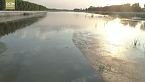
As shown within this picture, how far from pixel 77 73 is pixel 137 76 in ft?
10.4

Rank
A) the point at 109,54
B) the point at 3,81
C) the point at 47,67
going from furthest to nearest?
the point at 109,54 < the point at 47,67 < the point at 3,81

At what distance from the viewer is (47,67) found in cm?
1247

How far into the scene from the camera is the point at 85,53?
1700 centimetres

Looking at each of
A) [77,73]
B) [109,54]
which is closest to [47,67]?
[77,73]

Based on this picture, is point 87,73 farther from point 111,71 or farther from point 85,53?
point 85,53

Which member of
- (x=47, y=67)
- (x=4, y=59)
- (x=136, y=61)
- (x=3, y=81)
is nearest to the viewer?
(x=3, y=81)

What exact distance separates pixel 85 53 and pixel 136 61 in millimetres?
3907

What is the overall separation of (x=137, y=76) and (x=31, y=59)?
21.8ft

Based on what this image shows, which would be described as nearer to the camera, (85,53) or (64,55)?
(64,55)

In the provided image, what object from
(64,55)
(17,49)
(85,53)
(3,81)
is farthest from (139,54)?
(3,81)

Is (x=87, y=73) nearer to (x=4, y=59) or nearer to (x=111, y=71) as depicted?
(x=111, y=71)

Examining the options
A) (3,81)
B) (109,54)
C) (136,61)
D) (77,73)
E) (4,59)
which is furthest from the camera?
(109,54)

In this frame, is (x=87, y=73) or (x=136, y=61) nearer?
(x=87, y=73)

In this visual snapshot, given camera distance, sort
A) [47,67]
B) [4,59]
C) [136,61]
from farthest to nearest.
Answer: [136,61] → [4,59] → [47,67]
